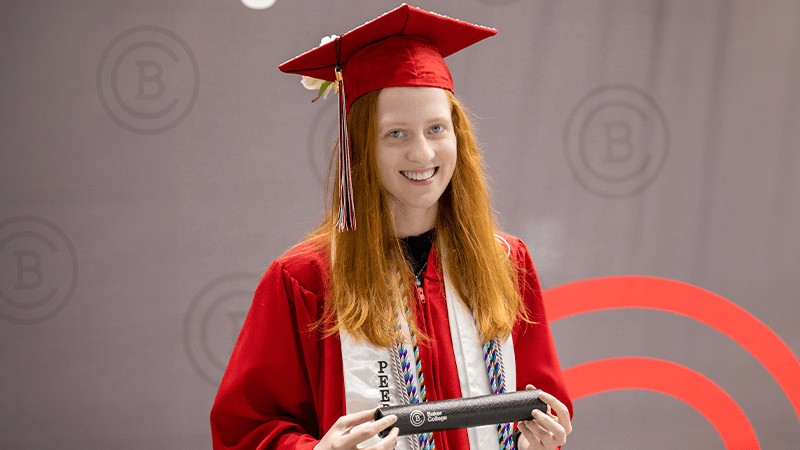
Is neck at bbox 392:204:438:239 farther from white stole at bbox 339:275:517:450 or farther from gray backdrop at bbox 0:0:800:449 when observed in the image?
gray backdrop at bbox 0:0:800:449

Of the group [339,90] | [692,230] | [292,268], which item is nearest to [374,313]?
[292,268]

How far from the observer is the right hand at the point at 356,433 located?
1081mm

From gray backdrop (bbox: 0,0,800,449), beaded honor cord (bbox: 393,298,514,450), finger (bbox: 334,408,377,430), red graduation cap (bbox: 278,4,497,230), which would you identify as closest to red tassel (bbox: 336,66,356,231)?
red graduation cap (bbox: 278,4,497,230)

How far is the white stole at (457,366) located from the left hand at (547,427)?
14 centimetres

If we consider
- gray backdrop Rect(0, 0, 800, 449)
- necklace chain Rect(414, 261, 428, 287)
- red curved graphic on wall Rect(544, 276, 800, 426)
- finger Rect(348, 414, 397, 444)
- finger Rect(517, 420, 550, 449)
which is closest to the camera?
finger Rect(348, 414, 397, 444)

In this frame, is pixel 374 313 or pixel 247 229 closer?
pixel 374 313

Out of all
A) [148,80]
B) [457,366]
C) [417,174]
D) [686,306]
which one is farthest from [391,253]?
[686,306]

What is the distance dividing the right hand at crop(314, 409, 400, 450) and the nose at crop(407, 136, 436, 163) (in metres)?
0.57

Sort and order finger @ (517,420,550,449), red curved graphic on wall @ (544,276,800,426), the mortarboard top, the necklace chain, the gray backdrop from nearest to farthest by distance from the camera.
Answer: finger @ (517,420,550,449), the mortarboard top, the necklace chain, the gray backdrop, red curved graphic on wall @ (544,276,800,426)

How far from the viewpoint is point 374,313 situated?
1319 millimetres

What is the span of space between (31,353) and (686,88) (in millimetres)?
2964

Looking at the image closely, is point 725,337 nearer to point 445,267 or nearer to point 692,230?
point 692,230

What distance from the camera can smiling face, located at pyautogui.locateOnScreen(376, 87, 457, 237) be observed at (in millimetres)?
1316

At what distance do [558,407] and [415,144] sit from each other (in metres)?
0.65
